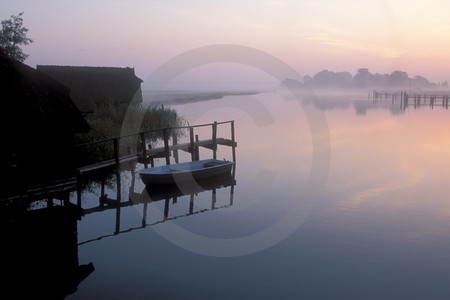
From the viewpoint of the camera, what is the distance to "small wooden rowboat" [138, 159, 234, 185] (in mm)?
22797

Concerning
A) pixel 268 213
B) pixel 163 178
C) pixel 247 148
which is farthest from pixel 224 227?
pixel 247 148

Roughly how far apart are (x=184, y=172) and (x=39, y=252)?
34.7ft

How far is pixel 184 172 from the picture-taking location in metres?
23.3

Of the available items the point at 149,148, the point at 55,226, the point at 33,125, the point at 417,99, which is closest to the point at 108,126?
the point at 149,148

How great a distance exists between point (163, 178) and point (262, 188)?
5228 millimetres

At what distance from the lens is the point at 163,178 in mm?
22844

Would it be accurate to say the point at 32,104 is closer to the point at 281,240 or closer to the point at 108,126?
the point at 281,240

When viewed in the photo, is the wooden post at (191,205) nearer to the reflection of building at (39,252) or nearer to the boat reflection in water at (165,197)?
the boat reflection in water at (165,197)

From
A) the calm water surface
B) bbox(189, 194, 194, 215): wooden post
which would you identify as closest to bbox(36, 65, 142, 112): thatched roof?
the calm water surface

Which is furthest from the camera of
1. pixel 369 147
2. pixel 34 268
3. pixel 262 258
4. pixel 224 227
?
pixel 369 147

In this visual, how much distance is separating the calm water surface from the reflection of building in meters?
0.46

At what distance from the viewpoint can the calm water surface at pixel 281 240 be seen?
39.8 ft

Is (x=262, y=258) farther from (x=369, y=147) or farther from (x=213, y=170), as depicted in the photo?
(x=369, y=147)

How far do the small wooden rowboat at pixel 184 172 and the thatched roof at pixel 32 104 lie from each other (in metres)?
4.01
